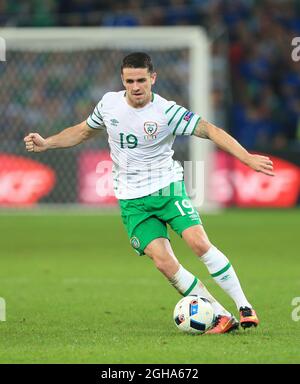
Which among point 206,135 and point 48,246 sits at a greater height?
point 206,135

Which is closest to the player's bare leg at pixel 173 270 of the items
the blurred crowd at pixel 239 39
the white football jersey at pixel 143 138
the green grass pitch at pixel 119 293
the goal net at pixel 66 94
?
the green grass pitch at pixel 119 293

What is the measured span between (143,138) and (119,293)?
2939 millimetres

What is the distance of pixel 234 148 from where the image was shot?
8.04 meters

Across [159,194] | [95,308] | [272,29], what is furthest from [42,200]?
[159,194]

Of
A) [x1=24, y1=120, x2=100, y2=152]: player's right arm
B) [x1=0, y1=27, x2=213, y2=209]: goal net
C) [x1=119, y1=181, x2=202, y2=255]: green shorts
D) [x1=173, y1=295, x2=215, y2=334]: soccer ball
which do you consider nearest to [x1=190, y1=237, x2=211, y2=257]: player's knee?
[x1=119, y1=181, x2=202, y2=255]: green shorts

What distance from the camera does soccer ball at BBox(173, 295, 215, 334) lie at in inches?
315

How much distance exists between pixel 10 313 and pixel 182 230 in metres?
1.93

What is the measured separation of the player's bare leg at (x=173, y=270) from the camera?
824cm

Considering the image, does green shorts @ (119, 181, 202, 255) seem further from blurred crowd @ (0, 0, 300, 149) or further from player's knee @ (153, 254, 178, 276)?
blurred crowd @ (0, 0, 300, 149)

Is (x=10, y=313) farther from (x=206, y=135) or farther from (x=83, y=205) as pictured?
(x=83, y=205)

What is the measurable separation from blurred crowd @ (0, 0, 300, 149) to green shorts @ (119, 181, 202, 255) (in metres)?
14.3

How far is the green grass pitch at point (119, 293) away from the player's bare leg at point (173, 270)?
33 centimetres

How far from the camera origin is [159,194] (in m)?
8.40

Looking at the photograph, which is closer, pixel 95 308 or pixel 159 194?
pixel 159 194
